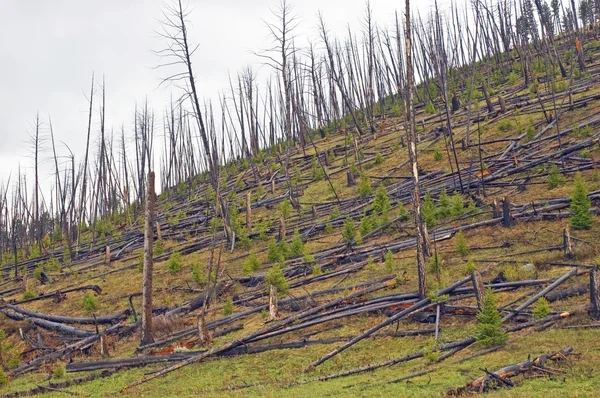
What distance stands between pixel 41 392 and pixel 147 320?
305 centimetres

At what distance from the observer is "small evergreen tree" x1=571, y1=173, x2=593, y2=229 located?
14883 mm

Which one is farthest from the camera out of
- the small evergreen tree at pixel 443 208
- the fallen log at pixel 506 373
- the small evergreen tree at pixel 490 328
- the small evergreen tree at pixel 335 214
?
the small evergreen tree at pixel 335 214

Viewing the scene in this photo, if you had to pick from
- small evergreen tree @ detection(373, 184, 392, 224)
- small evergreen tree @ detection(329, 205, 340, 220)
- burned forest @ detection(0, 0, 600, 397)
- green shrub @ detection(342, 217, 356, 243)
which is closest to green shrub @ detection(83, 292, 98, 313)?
burned forest @ detection(0, 0, 600, 397)

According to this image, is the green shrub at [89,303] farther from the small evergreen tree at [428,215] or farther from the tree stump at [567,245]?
the tree stump at [567,245]

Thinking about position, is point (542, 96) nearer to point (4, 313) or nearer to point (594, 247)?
point (594, 247)

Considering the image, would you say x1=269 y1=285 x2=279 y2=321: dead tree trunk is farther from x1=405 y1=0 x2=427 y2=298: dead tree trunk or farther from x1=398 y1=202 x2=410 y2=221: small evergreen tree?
x1=398 y1=202 x2=410 y2=221: small evergreen tree

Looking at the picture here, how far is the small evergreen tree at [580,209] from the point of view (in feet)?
48.8

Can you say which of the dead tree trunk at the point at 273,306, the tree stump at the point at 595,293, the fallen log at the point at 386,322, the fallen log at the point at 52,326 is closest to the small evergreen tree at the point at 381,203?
the dead tree trunk at the point at 273,306

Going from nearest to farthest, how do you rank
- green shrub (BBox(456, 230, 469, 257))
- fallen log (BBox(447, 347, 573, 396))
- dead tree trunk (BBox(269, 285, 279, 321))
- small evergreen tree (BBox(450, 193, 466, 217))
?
fallen log (BBox(447, 347, 573, 396)) < dead tree trunk (BBox(269, 285, 279, 321)) < green shrub (BBox(456, 230, 469, 257)) < small evergreen tree (BBox(450, 193, 466, 217))

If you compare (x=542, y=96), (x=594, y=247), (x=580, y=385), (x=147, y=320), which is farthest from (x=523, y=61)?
(x=580, y=385)

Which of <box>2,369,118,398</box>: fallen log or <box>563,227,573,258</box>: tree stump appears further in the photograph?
<box>563,227,573,258</box>: tree stump

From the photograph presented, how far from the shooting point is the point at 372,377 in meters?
9.30

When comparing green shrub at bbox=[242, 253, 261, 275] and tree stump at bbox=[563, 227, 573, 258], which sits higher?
green shrub at bbox=[242, 253, 261, 275]

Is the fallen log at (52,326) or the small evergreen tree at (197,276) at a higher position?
Answer: the small evergreen tree at (197,276)
